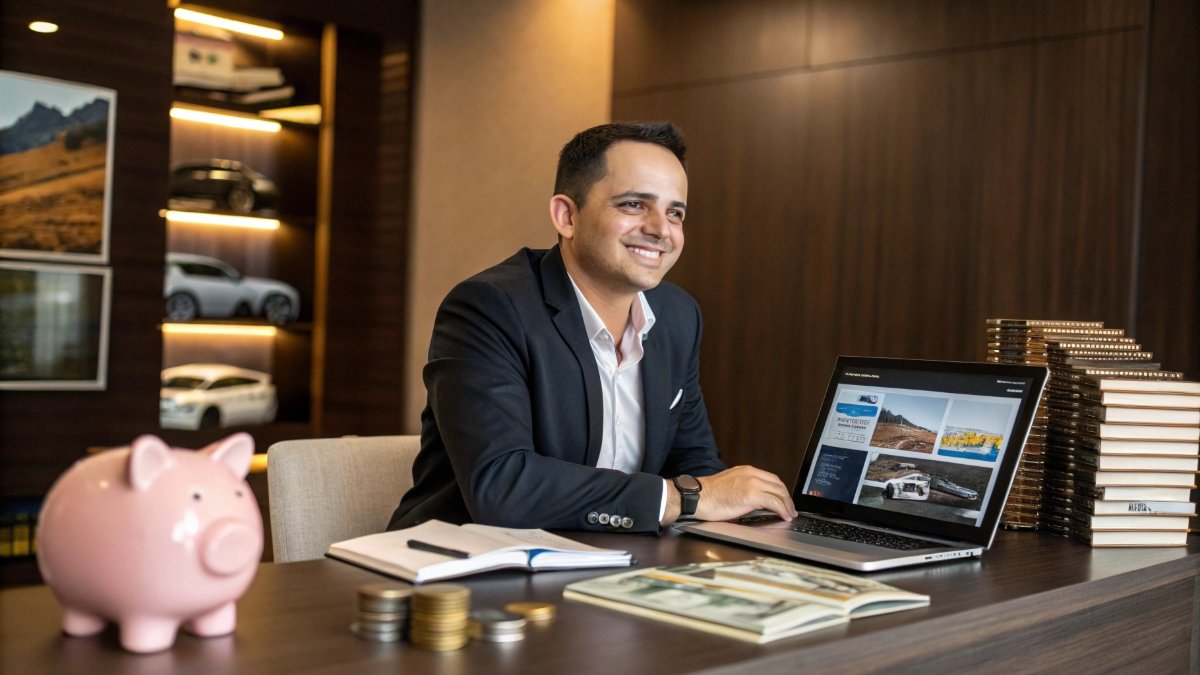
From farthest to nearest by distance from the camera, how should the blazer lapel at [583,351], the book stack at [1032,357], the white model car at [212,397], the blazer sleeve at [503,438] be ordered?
the white model car at [212,397]
the blazer lapel at [583,351]
the book stack at [1032,357]
the blazer sleeve at [503,438]

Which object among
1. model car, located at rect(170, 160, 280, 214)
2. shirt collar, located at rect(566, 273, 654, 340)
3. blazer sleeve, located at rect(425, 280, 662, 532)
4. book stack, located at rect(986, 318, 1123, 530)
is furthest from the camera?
model car, located at rect(170, 160, 280, 214)

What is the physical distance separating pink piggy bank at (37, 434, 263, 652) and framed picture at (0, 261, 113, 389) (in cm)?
328

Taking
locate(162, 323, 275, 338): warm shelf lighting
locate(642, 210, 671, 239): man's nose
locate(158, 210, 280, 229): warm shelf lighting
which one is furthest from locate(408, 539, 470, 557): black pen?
locate(158, 210, 280, 229): warm shelf lighting

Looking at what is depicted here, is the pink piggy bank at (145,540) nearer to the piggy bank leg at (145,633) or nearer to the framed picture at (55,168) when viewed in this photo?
the piggy bank leg at (145,633)

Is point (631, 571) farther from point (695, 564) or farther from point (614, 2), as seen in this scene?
point (614, 2)

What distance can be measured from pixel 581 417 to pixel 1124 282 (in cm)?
196

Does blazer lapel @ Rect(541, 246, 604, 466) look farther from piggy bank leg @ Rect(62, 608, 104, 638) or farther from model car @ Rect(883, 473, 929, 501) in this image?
piggy bank leg @ Rect(62, 608, 104, 638)

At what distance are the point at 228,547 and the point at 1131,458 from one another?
4.57 ft

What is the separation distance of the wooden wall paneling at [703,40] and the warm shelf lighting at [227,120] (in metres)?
1.55

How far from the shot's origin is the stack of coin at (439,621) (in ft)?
3.24

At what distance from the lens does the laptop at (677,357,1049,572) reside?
63.0 inches

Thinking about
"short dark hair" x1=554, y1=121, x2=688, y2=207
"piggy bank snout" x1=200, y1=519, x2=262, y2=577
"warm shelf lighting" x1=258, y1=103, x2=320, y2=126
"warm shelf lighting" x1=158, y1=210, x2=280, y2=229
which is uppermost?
"warm shelf lighting" x1=258, y1=103, x2=320, y2=126

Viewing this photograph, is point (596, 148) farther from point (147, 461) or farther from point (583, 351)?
point (147, 461)

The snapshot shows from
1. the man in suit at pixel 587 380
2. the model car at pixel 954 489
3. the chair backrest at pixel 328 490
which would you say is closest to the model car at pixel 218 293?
the chair backrest at pixel 328 490
